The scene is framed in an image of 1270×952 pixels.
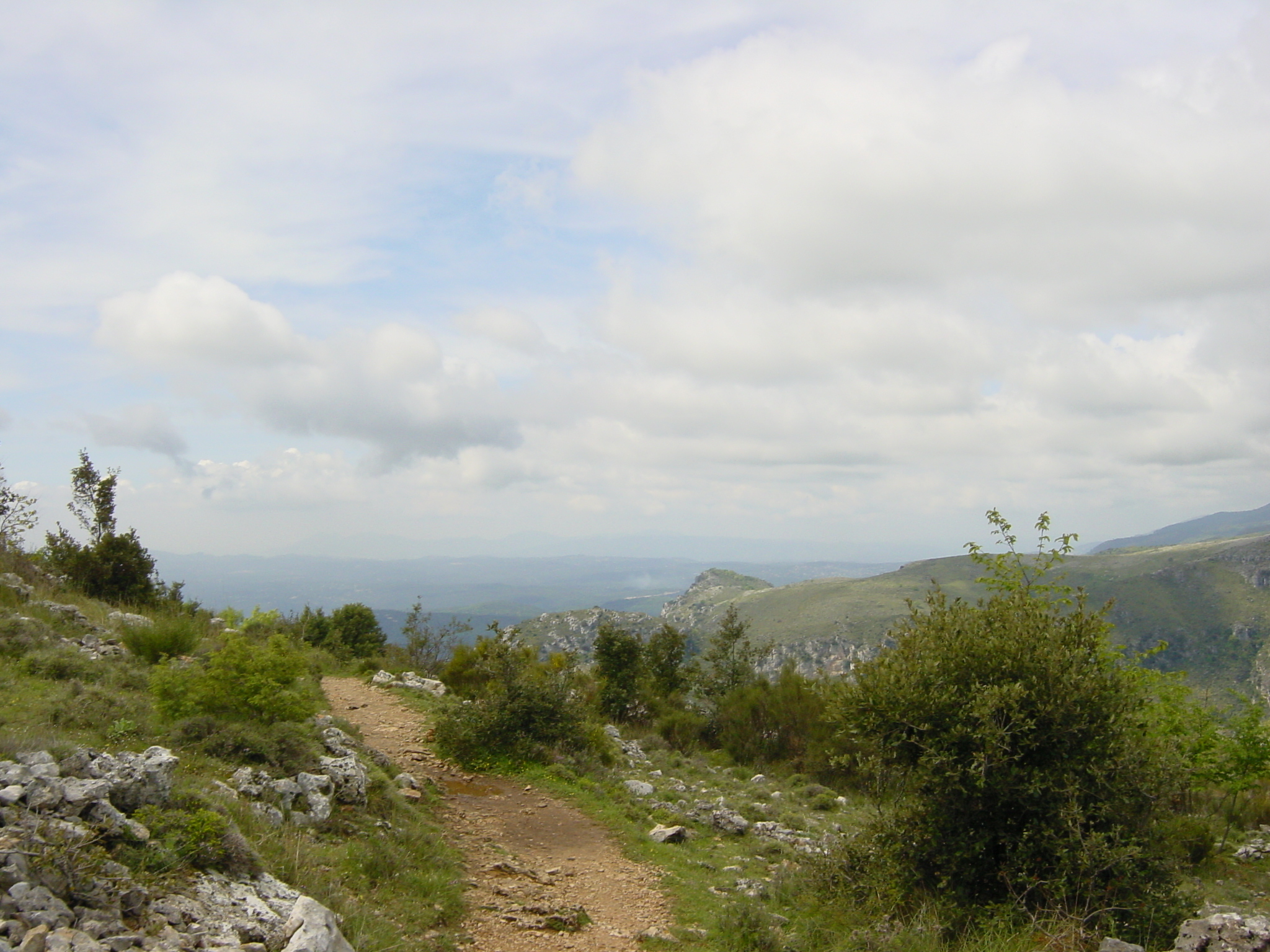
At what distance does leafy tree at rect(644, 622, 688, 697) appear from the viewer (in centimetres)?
4000

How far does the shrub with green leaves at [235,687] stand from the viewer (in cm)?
1101

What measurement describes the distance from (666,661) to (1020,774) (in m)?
33.4

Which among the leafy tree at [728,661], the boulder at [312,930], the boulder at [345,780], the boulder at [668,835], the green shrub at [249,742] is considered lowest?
the leafy tree at [728,661]

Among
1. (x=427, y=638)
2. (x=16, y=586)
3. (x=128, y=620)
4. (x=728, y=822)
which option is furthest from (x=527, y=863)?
(x=427, y=638)

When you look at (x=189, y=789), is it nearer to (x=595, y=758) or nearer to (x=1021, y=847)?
(x=1021, y=847)

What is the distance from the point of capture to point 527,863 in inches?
477

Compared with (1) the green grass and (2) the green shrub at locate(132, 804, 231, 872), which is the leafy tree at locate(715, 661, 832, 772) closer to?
(1) the green grass

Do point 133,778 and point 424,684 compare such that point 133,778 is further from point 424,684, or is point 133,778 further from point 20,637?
point 424,684

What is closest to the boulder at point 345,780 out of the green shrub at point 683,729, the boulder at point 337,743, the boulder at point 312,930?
the boulder at point 337,743

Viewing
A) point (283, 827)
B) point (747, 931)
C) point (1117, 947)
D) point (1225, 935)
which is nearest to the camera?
point (1225, 935)

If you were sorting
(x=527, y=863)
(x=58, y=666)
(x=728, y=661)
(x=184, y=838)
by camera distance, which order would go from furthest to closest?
(x=728, y=661) → (x=527, y=863) → (x=58, y=666) → (x=184, y=838)

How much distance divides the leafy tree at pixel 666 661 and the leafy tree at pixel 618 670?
3.13 m

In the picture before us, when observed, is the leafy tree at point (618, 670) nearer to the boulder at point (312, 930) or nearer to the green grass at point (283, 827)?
the green grass at point (283, 827)

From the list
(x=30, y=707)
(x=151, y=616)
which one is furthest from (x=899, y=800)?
(x=151, y=616)
